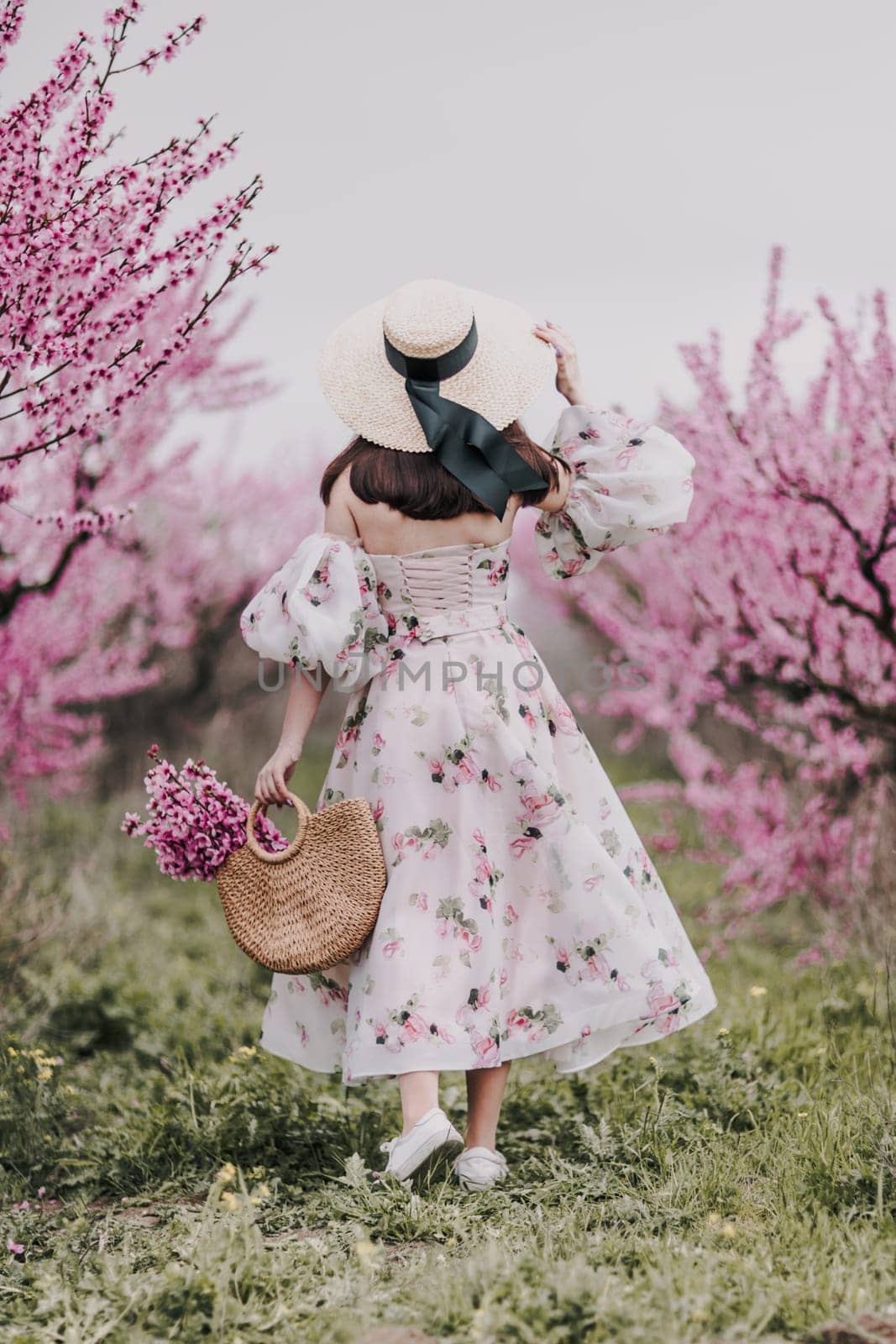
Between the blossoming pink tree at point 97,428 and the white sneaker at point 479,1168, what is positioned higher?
the blossoming pink tree at point 97,428

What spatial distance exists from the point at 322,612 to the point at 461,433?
1.55 feet

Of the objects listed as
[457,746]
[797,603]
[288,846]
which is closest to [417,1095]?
[288,846]

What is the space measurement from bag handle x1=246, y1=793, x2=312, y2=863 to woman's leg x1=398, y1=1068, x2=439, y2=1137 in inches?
19.8

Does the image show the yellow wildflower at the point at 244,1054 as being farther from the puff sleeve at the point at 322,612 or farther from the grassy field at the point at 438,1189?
the puff sleeve at the point at 322,612

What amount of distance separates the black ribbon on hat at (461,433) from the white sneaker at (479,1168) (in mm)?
1327

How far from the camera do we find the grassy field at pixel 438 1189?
200 cm

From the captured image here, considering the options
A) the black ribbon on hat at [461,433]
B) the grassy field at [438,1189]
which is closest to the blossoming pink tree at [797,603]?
the grassy field at [438,1189]

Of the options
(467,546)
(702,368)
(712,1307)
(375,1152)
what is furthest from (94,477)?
(712,1307)

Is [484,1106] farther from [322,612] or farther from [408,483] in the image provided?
[408,483]

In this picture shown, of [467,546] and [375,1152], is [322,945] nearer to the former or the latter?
[375,1152]

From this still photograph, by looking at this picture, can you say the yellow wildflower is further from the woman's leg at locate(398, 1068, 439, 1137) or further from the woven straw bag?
the woman's leg at locate(398, 1068, 439, 1137)

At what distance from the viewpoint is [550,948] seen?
110 inches

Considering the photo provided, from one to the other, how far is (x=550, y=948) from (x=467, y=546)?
875 millimetres

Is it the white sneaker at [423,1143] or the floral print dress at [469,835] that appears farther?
the floral print dress at [469,835]
